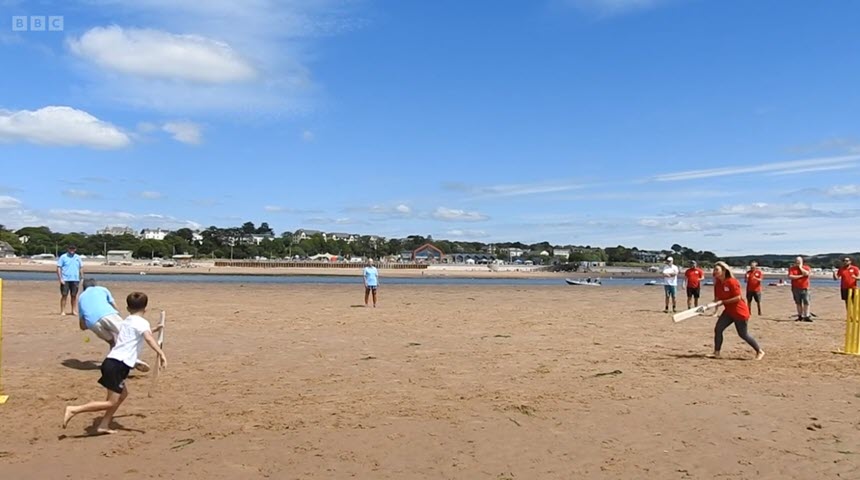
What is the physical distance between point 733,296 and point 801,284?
28.8ft

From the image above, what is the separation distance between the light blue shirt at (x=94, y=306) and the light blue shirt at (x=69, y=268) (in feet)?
28.3

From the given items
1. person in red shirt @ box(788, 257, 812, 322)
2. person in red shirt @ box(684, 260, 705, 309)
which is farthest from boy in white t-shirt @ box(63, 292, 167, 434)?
person in red shirt @ box(684, 260, 705, 309)

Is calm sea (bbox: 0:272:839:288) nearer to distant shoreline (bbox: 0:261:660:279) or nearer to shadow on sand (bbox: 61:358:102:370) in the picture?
distant shoreline (bbox: 0:261:660:279)

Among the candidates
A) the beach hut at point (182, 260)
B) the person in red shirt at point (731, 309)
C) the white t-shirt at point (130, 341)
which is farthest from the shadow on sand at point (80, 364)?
the beach hut at point (182, 260)

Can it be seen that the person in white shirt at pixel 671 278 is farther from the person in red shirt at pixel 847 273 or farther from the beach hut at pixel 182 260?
the beach hut at pixel 182 260

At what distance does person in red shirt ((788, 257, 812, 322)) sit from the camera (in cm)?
1884

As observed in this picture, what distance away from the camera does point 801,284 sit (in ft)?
63.4

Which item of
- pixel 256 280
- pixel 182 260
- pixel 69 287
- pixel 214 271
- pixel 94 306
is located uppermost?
pixel 182 260

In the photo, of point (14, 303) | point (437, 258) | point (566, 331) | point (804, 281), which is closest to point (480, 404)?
point (566, 331)

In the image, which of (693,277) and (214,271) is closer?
(693,277)

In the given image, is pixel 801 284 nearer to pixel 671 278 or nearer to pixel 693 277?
pixel 693 277

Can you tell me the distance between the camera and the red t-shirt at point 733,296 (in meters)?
11.9

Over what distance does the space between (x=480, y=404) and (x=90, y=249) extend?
598ft

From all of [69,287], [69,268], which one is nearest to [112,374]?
[69,268]
